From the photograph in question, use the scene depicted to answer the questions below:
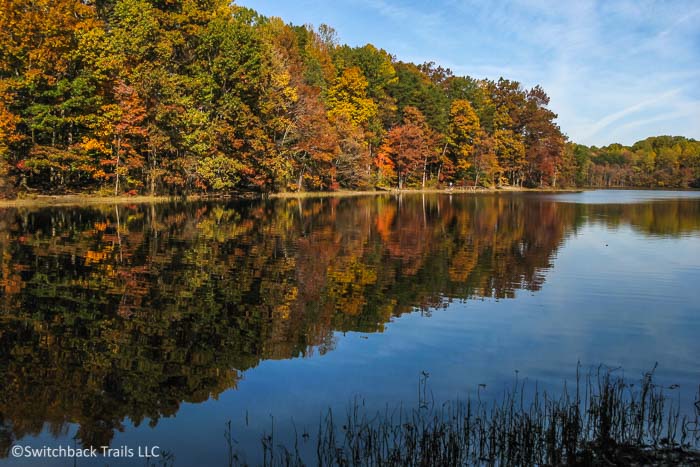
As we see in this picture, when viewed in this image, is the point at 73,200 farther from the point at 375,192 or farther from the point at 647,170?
the point at 647,170

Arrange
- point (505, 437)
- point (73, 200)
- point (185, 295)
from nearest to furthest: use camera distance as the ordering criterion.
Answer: point (505, 437) → point (185, 295) → point (73, 200)

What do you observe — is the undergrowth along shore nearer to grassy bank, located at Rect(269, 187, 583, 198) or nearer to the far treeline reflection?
the far treeline reflection

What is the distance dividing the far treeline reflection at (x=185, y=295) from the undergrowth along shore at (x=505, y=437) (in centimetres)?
266

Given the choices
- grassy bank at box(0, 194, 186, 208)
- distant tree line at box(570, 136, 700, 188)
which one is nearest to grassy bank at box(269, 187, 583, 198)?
grassy bank at box(0, 194, 186, 208)

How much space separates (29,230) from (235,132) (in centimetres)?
3527

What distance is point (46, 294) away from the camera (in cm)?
1538

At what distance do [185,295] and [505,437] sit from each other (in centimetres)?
1082

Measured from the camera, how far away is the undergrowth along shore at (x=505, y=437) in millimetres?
6816

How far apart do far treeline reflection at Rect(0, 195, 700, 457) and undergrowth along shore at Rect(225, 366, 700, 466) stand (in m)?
2.66

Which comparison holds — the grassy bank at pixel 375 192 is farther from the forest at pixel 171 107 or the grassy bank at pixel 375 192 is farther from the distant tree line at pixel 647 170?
the distant tree line at pixel 647 170

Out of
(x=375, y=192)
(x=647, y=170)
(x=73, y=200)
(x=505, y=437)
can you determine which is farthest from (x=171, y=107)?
(x=647, y=170)

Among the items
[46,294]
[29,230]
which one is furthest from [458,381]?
[29,230]

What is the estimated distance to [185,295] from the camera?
15711 mm

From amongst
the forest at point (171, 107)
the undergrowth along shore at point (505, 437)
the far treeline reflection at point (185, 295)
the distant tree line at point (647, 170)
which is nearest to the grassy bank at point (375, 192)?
the forest at point (171, 107)
